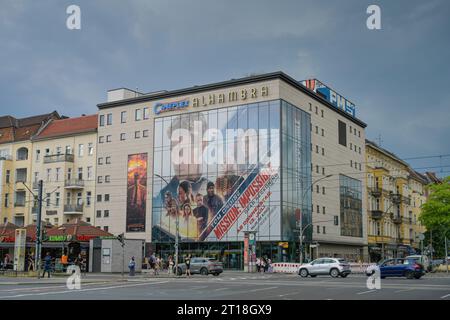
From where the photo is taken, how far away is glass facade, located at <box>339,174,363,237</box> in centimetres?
8188

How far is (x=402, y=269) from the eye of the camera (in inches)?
1608

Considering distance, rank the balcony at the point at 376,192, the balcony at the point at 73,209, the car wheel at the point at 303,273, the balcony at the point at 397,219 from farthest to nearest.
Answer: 1. the balcony at the point at 397,219
2. the balcony at the point at 376,192
3. the balcony at the point at 73,209
4. the car wheel at the point at 303,273

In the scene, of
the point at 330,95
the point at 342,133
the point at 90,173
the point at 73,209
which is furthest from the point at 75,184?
the point at 342,133

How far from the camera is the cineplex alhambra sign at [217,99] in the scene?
221 ft

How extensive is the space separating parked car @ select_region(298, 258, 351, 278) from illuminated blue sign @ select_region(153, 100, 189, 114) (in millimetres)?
31985

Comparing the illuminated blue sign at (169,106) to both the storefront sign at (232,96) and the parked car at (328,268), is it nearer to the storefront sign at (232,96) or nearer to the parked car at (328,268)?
the storefront sign at (232,96)

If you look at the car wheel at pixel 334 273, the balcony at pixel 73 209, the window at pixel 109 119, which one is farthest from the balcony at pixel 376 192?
the car wheel at pixel 334 273

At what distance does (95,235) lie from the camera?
182 feet

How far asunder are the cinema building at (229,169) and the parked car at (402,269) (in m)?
20.6

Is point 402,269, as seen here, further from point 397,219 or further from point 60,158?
point 397,219

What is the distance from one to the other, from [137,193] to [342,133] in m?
29.7

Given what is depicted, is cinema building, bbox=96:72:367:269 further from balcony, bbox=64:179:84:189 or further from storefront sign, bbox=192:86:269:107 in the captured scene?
balcony, bbox=64:179:84:189

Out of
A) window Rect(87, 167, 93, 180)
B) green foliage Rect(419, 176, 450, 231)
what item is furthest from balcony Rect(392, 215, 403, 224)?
window Rect(87, 167, 93, 180)
